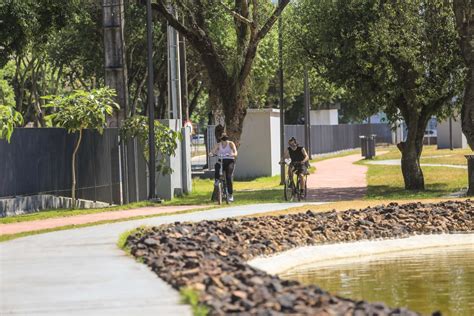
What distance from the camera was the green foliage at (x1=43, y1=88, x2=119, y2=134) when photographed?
25953mm

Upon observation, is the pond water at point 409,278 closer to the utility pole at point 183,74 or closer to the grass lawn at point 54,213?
the grass lawn at point 54,213

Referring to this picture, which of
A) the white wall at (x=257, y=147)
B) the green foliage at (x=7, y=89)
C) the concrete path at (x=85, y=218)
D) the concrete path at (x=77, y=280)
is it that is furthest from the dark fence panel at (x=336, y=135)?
the concrete path at (x=77, y=280)

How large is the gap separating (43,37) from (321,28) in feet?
27.2

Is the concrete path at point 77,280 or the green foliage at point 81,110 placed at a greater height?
the green foliage at point 81,110

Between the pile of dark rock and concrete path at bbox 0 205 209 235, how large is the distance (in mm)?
3462

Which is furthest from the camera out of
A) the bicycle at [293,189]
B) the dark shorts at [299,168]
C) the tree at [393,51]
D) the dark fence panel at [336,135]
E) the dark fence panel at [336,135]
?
the dark fence panel at [336,135]

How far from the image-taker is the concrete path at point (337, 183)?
102 feet

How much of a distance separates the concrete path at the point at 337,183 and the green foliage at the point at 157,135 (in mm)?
4009

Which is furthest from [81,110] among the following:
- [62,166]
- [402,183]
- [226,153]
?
[402,183]

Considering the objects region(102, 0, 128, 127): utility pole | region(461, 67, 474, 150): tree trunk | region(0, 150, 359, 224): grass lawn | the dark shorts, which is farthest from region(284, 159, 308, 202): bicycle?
region(102, 0, 128, 127): utility pole

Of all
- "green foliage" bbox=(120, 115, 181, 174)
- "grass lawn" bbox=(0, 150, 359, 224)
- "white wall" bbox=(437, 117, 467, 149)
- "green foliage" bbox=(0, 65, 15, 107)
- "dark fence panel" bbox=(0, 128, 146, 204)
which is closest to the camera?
"grass lawn" bbox=(0, 150, 359, 224)

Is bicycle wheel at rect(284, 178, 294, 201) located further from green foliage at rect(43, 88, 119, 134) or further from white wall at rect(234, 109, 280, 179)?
white wall at rect(234, 109, 280, 179)

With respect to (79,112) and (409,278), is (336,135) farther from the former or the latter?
(409,278)

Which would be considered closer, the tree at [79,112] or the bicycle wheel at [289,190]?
the tree at [79,112]
